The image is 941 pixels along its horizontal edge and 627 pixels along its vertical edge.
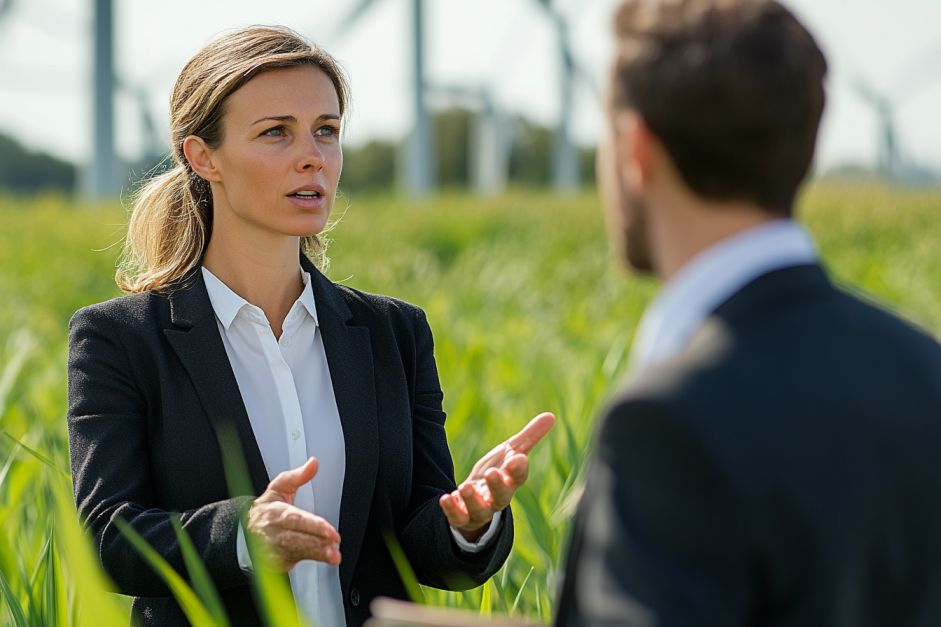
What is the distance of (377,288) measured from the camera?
731 cm

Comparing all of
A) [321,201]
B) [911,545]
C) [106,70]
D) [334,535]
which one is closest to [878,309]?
[911,545]

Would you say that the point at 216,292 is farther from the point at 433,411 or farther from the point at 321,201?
the point at 433,411

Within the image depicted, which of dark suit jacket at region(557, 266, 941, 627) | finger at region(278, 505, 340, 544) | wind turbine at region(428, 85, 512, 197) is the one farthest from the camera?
wind turbine at region(428, 85, 512, 197)

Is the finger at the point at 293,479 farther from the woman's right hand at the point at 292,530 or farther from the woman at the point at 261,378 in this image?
the woman at the point at 261,378

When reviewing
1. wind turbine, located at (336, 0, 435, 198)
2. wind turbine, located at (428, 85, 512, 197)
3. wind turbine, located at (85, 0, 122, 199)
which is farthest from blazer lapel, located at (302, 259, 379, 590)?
wind turbine, located at (428, 85, 512, 197)

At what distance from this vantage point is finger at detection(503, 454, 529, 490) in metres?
1.62

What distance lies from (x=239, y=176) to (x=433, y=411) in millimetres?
497

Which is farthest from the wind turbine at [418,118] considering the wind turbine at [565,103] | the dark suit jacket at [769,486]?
the dark suit jacket at [769,486]

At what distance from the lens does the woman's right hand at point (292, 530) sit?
1472 mm

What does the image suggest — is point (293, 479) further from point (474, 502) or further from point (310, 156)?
point (310, 156)

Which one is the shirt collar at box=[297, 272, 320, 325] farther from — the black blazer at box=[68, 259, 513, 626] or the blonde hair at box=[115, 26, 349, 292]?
the blonde hair at box=[115, 26, 349, 292]

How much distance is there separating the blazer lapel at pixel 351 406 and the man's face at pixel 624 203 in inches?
35.7

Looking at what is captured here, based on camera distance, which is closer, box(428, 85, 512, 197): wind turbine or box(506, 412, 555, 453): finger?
box(506, 412, 555, 453): finger

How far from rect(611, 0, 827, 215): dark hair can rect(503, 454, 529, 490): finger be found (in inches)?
26.0
